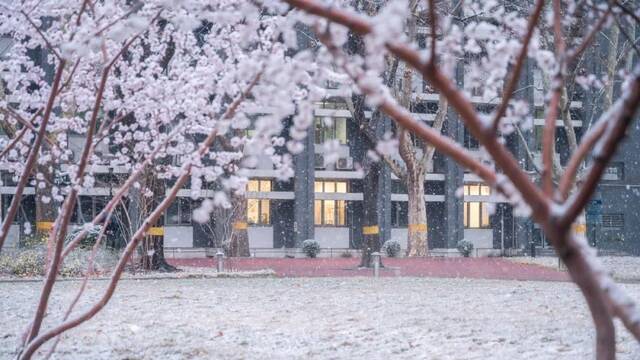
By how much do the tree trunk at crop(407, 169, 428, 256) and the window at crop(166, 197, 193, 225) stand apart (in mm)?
12515

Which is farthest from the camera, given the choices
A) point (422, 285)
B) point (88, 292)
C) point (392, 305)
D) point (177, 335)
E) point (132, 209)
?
point (132, 209)

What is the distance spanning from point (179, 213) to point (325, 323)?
30.4 m

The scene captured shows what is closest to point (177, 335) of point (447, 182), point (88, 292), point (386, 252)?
point (88, 292)

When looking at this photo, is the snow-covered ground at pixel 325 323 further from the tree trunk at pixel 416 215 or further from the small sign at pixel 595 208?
the small sign at pixel 595 208

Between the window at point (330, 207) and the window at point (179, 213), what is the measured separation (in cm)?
649

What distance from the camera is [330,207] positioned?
42.4 meters

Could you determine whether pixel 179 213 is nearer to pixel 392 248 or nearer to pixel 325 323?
pixel 392 248

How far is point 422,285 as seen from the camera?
17609 millimetres

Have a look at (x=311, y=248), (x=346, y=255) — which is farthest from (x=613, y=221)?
(x=311, y=248)

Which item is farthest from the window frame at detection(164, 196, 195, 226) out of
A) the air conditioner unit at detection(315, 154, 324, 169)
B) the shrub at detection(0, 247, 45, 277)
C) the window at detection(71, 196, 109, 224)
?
the shrub at detection(0, 247, 45, 277)

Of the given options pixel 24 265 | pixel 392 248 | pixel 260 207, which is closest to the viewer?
pixel 24 265

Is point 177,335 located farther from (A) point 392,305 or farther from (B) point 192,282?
(B) point 192,282

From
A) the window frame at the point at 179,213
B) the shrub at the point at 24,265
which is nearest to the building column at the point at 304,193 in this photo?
the window frame at the point at 179,213

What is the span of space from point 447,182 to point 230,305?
1209 inches
